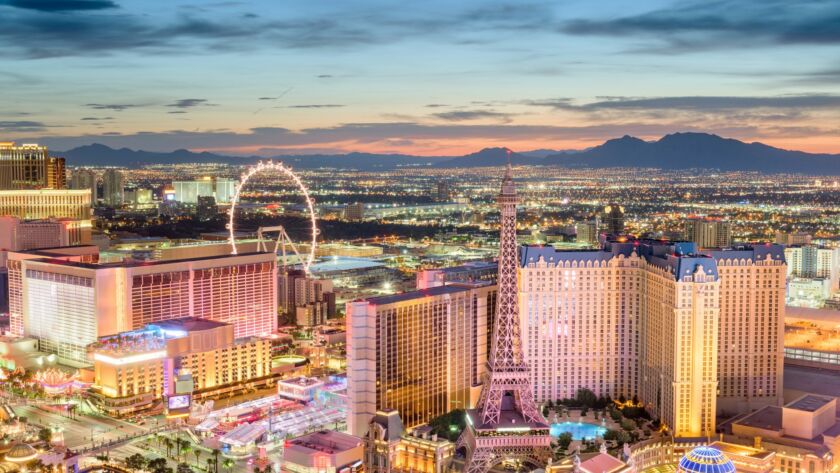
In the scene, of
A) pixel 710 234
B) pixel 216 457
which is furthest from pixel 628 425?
pixel 710 234

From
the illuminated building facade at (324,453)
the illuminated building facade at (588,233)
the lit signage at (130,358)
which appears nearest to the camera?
the illuminated building facade at (324,453)

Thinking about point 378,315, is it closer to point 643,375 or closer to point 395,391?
point 395,391

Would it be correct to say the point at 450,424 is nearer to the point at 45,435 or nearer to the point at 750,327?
the point at 750,327

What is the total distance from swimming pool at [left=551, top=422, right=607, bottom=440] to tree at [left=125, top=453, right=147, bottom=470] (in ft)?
85.3

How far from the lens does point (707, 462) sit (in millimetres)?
48656

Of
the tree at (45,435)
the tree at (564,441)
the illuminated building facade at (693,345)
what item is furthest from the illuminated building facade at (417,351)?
the tree at (45,435)

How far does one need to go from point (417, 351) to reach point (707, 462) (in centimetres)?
2118

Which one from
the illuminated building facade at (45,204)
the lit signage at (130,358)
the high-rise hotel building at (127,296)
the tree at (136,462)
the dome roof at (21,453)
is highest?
the illuminated building facade at (45,204)

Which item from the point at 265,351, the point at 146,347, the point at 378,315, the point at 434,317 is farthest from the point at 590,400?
the point at 146,347

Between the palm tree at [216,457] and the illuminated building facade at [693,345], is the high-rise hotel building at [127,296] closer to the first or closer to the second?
the palm tree at [216,457]

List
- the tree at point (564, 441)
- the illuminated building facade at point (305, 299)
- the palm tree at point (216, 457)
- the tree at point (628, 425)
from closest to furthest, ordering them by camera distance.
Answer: the palm tree at point (216, 457) → the tree at point (564, 441) → the tree at point (628, 425) → the illuminated building facade at point (305, 299)

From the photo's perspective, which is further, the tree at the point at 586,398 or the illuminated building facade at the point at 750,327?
the tree at the point at 586,398

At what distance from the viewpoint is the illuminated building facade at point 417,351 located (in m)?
59.5

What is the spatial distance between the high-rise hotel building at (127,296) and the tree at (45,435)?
19169mm
